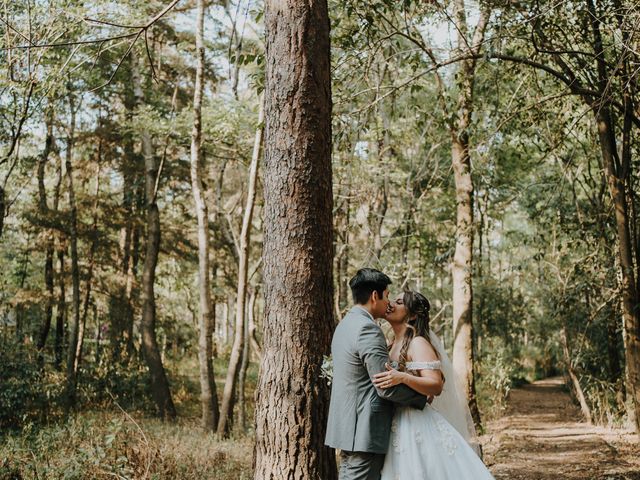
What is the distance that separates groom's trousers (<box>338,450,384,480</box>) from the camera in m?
3.99

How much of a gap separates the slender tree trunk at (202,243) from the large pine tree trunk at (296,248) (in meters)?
7.87

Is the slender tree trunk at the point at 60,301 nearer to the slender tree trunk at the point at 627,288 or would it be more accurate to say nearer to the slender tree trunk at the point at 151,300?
the slender tree trunk at the point at 151,300

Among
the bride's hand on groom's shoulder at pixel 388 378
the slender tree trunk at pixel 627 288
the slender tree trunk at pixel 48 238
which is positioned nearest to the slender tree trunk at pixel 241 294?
the slender tree trunk at pixel 48 238

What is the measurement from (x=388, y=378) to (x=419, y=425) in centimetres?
50

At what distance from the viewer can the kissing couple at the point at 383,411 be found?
12.9 feet

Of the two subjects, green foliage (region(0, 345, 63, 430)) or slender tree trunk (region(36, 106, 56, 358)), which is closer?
green foliage (region(0, 345, 63, 430))

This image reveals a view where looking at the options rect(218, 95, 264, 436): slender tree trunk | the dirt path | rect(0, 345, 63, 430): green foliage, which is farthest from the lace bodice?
rect(0, 345, 63, 430): green foliage

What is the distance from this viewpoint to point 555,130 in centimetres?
905

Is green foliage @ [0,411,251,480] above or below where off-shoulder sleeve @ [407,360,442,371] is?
below

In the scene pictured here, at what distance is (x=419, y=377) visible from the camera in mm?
3998

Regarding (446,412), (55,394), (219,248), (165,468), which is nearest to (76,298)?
(55,394)

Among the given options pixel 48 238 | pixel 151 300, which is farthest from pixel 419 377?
pixel 48 238

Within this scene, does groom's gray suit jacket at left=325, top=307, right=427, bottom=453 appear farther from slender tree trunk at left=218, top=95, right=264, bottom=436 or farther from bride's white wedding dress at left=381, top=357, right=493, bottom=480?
slender tree trunk at left=218, top=95, right=264, bottom=436

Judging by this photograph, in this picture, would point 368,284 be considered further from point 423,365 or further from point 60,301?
point 60,301
